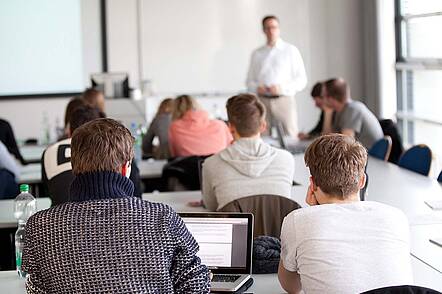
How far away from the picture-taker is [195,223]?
10.0 feet

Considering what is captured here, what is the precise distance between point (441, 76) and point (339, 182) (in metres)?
6.72

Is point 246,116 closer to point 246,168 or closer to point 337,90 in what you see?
point 246,168

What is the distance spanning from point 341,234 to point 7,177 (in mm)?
3566

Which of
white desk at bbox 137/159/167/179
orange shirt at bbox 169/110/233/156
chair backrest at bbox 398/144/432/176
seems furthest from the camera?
orange shirt at bbox 169/110/233/156

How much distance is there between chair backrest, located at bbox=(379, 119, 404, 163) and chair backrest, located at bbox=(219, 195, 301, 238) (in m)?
3.41

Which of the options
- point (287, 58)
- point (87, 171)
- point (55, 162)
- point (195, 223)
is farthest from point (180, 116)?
point (87, 171)

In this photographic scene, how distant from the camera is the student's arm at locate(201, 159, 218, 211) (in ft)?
15.0

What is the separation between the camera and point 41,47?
10.4 metres

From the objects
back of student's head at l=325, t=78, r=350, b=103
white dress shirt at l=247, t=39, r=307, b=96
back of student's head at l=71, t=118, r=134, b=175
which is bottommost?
back of student's head at l=71, t=118, r=134, b=175

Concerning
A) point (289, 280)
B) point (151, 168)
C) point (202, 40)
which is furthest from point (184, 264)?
point (202, 40)

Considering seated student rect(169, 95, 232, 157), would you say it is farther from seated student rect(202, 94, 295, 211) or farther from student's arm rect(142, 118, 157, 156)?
seated student rect(202, 94, 295, 211)

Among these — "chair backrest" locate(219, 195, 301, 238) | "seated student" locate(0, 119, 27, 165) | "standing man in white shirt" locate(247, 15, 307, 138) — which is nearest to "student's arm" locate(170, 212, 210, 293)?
"chair backrest" locate(219, 195, 301, 238)

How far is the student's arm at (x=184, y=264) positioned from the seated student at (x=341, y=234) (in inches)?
15.0

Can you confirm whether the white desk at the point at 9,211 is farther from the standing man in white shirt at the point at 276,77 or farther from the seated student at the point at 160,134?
the standing man in white shirt at the point at 276,77
